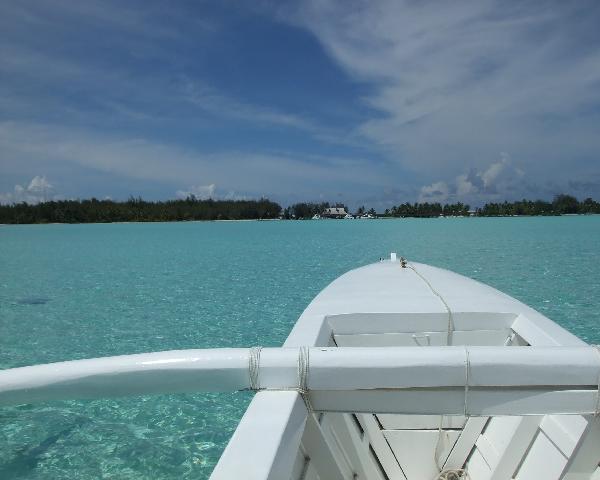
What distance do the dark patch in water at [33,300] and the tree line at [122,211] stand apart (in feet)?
305

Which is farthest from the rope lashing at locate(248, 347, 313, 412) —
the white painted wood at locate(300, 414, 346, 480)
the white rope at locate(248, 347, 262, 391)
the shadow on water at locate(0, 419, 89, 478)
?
the shadow on water at locate(0, 419, 89, 478)

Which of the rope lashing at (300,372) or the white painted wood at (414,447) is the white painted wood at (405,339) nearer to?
the white painted wood at (414,447)

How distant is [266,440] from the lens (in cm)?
126

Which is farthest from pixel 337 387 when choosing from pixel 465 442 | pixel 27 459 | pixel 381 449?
pixel 27 459

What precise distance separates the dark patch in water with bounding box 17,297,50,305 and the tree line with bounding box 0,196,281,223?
305 feet

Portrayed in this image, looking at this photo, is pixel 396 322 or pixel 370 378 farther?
pixel 396 322

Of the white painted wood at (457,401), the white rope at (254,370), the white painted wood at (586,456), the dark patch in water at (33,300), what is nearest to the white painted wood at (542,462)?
the white painted wood at (586,456)

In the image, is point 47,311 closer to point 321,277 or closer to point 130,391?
point 321,277

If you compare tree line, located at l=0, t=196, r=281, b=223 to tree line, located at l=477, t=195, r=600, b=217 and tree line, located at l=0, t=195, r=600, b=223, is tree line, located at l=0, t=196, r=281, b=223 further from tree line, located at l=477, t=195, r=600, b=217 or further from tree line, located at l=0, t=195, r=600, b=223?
tree line, located at l=477, t=195, r=600, b=217

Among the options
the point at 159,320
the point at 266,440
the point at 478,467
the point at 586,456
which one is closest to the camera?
the point at 266,440

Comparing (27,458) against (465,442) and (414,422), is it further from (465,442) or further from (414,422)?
(465,442)

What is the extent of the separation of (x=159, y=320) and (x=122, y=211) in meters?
98.3

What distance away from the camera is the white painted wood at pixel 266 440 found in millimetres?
1158

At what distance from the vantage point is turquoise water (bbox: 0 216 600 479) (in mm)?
4191
